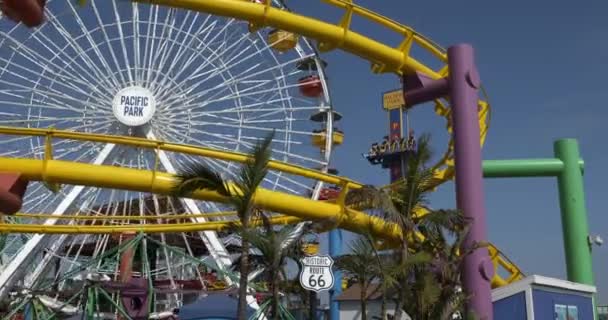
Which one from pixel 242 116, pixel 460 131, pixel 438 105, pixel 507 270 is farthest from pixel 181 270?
pixel 460 131

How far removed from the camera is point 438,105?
55.3 feet

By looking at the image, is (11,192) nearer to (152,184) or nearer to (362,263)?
(152,184)

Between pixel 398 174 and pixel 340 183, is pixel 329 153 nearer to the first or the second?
pixel 340 183

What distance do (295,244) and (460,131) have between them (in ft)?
11.9

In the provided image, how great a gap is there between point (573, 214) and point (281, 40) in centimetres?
1137

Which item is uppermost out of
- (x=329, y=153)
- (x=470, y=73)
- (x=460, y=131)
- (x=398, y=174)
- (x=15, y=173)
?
(x=398, y=174)

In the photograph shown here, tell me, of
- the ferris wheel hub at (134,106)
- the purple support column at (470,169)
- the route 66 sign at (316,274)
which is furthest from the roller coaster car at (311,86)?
the route 66 sign at (316,274)

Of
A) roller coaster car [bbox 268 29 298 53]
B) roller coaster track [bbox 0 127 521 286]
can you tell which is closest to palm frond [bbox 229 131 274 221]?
roller coaster track [bbox 0 127 521 286]

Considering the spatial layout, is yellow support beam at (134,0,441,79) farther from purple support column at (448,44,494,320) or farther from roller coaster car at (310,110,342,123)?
roller coaster car at (310,110,342,123)

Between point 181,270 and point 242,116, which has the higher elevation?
point 242,116

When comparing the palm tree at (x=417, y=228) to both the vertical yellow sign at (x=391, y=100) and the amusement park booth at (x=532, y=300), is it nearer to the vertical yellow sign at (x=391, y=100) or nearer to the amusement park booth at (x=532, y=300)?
the amusement park booth at (x=532, y=300)

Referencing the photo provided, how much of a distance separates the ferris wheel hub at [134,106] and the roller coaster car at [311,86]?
5166mm

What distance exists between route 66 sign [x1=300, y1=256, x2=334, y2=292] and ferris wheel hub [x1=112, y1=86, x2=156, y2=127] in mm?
15578

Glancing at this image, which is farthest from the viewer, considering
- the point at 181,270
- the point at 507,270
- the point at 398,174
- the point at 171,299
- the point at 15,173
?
the point at 398,174
